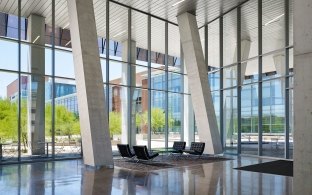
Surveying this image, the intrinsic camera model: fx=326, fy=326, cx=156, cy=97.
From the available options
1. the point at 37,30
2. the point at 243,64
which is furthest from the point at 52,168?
the point at 243,64

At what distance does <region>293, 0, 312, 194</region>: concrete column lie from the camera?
5168 millimetres

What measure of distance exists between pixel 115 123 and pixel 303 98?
10.6m

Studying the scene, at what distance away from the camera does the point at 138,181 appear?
8250mm

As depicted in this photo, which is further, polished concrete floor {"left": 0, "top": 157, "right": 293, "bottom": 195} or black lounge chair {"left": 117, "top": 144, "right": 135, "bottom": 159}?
black lounge chair {"left": 117, "top": 144, "right": 135, "bottom": 159}

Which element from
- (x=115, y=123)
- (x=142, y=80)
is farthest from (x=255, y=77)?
(x=115, y=123)

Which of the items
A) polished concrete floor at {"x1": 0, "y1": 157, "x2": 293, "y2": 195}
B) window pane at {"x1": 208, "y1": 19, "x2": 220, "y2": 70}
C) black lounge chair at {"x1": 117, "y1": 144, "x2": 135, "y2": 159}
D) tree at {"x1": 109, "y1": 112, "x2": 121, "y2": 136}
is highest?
window pane at {"x1": 208, "y1": 19, "x2": 220, "y2": 70}

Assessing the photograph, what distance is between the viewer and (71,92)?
13.8 meters

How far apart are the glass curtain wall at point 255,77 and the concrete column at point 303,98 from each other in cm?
832

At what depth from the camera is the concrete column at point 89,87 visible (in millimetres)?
11031

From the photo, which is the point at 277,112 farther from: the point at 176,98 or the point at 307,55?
the point at 307,55

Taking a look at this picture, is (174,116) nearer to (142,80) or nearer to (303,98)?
(142,80)

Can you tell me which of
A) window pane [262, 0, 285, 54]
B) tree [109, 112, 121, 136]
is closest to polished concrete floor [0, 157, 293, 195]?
tree [109, 112, 121, 136]

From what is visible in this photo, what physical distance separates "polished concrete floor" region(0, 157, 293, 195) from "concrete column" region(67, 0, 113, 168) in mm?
767

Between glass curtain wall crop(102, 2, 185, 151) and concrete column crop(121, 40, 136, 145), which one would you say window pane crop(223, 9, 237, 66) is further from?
concrete column crop(121, 40, 136, 145)
